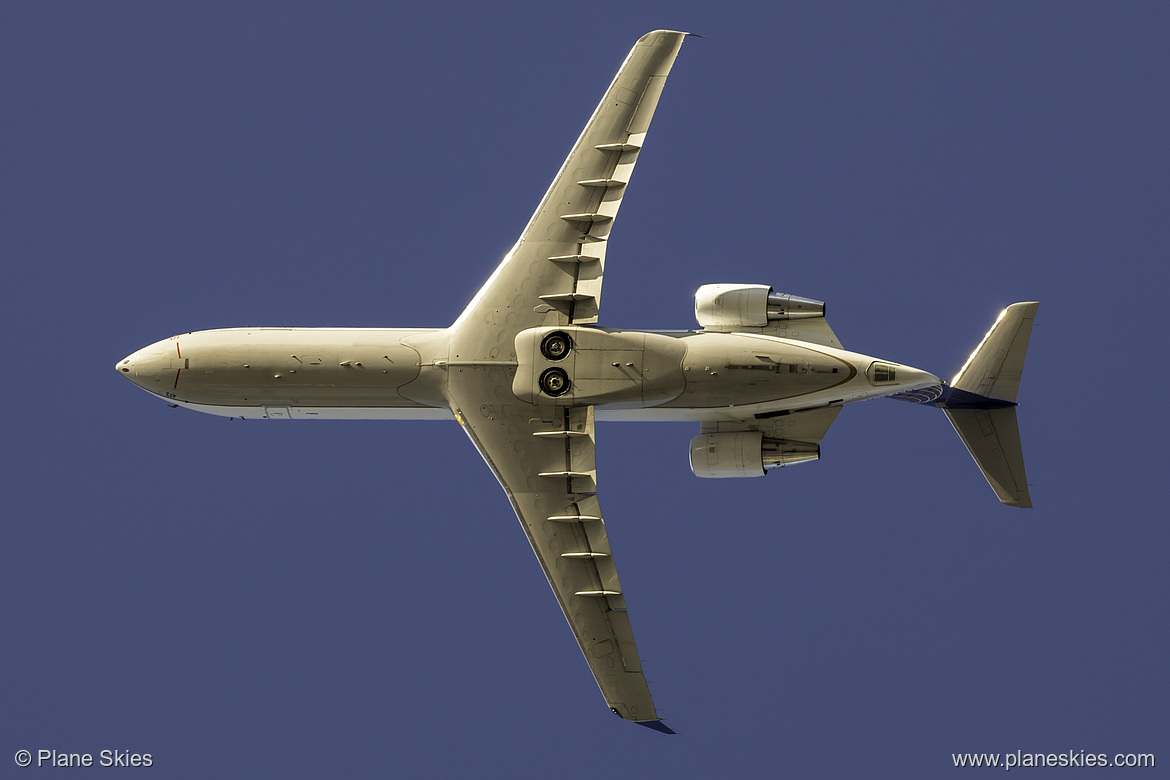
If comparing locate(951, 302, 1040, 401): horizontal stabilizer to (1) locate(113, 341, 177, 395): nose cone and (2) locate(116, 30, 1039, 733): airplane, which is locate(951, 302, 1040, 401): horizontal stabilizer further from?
(1) locate(113, 341, 177, 395): nose cone

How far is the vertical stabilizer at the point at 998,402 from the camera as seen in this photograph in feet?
75.9

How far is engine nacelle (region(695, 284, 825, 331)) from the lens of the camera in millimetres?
22875

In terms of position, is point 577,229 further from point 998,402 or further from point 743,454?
point 998,402

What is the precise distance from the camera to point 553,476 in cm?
2258

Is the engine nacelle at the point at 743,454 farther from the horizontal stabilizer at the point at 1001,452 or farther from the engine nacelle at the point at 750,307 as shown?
the horizontal stabilizer at the point at 1001,452

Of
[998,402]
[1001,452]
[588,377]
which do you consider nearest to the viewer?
[588,377]

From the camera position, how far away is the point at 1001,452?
76.2ft

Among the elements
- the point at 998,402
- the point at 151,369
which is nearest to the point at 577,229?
the point at 151,369

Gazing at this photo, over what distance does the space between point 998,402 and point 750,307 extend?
523 centimetres

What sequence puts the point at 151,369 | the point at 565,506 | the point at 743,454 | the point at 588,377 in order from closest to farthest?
the point at 588,377 → the point at 565,506 → the point at 743,454 → the point at 151,369

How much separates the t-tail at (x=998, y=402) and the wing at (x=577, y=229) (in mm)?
7055

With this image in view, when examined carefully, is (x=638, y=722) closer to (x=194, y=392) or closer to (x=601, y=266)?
(x=601, y=266)

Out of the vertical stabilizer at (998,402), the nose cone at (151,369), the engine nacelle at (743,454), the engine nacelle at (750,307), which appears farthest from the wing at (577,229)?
the vertical stabilizer at (998,402)

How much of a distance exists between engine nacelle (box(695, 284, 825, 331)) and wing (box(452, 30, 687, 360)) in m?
2.32
